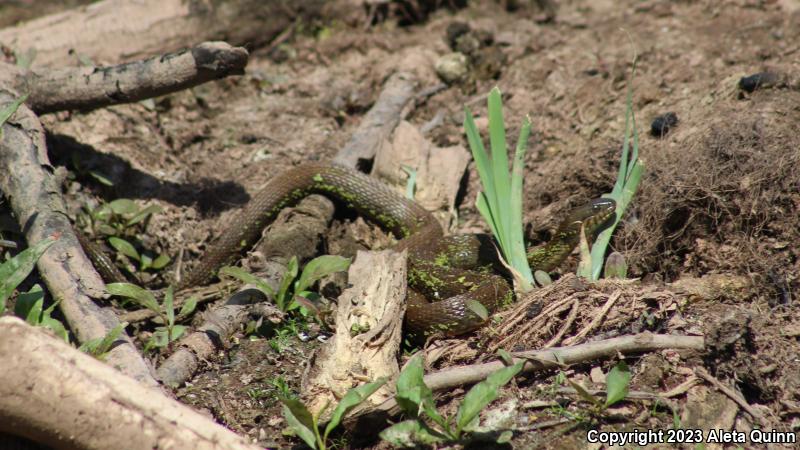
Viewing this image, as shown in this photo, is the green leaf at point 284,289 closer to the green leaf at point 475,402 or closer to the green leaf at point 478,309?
the green leaf at point 478,309

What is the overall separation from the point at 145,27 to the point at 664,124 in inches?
238

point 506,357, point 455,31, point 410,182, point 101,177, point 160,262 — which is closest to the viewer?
point 506,357

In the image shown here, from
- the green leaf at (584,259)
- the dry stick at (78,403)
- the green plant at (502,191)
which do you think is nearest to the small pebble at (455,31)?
the green plant at (502,191)

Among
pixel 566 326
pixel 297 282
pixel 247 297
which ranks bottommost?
pixel 247 297

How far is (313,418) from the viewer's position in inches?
152

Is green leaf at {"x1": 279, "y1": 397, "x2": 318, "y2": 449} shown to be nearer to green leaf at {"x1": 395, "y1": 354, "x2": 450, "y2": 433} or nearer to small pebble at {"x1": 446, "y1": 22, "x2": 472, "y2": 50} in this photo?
green leaf at {"x1": 395, "y1": 354, "x2": 450, "y2": 433}

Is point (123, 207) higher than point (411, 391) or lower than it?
lower

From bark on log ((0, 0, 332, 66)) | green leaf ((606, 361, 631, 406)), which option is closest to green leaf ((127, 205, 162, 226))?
bark on log ((0, 0, 332, 66))

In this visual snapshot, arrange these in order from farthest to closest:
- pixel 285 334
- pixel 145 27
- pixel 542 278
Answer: pixel 145 27 → pixel 542 278 → pixel 285 334

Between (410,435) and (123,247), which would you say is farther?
(123,247)

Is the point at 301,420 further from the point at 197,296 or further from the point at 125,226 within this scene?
the point at 125,226

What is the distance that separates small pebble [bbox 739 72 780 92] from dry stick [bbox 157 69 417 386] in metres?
3.51

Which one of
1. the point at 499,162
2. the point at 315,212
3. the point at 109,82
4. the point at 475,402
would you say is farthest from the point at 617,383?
the point at 109,82

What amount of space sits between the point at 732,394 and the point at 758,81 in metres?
3.41
